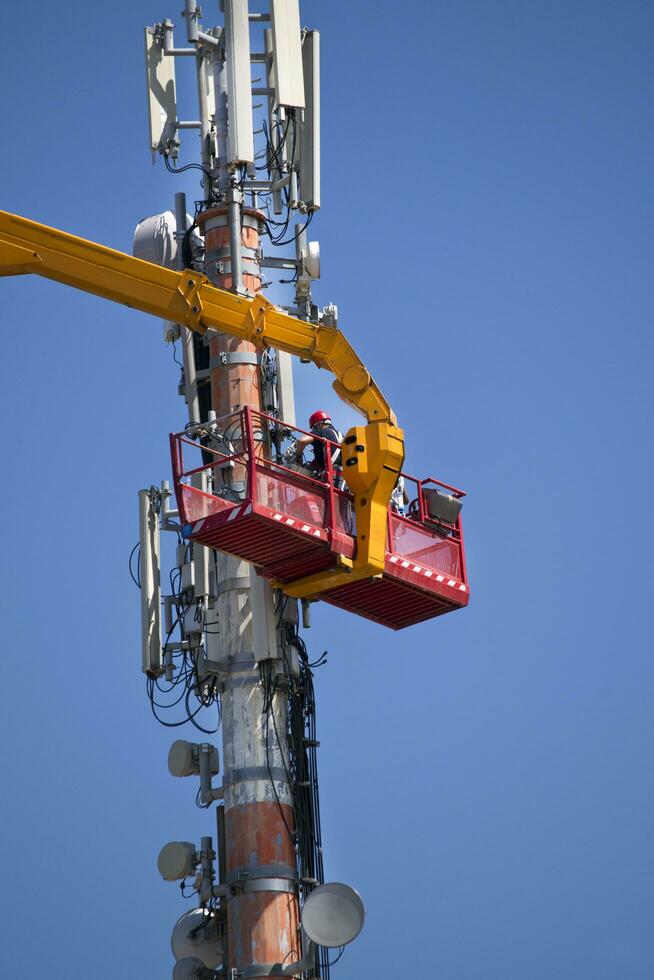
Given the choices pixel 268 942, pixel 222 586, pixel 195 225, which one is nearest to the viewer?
pixel 268 942

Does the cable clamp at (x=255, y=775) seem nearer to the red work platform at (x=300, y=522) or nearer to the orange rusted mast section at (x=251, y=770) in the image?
the orange rusted mast section at (x=251, y=770)

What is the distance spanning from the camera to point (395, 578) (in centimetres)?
4075

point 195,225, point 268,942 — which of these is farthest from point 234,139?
point 268,942

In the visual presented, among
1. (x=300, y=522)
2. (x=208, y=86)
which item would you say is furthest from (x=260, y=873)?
(x=208, y=86)

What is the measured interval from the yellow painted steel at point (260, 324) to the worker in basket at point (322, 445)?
411mm

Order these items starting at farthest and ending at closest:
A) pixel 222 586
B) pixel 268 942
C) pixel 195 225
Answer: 1. pixel 195 225
2. pixel 222 586
3. pixel 268 942

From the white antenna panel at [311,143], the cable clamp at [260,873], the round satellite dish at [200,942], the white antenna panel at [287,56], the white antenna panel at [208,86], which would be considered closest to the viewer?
the cable clamp at [260,873]

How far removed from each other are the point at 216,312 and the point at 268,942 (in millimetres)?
11016

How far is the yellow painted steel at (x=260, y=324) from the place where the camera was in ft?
132

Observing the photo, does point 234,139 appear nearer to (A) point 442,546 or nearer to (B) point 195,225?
(B) point 195,225

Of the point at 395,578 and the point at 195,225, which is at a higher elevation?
the point at 195,225

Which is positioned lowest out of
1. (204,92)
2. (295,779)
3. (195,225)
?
(295,779)

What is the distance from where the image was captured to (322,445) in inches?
1610

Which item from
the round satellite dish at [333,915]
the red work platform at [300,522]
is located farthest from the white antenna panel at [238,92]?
the round satellite dish at [333,915]
